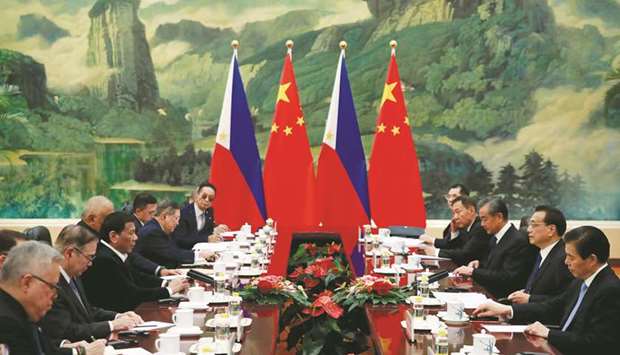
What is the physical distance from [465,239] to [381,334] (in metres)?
3.29

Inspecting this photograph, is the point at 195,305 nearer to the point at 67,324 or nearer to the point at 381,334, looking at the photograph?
the point at 67,324

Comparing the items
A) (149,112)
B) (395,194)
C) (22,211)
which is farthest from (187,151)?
(395,194)

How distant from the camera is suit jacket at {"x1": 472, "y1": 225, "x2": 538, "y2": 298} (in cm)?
533

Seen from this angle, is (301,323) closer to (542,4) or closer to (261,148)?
(261,148)

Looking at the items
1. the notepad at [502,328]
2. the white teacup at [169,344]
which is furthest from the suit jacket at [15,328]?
the notepad at [502,328]

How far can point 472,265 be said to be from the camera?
591 centimetres

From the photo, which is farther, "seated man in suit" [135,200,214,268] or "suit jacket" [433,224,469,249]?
"suit jacket" [433,224,469,249]

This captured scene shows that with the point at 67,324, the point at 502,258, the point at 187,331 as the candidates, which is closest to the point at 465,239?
the point at 502,258

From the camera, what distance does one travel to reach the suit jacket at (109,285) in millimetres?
4617

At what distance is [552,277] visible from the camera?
15.0 feet

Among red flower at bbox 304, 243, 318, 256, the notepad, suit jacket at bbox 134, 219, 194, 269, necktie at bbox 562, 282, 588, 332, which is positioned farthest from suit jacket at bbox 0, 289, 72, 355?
red flower at bbox 304, 243, 318, 256

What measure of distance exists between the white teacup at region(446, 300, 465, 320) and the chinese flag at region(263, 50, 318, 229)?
506cm

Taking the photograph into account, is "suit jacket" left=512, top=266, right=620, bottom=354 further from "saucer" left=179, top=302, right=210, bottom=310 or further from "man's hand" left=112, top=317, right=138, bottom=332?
"man's hand" left=112, top=317, right=138, bottom=332

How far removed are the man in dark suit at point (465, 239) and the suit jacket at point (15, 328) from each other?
13.6ft
